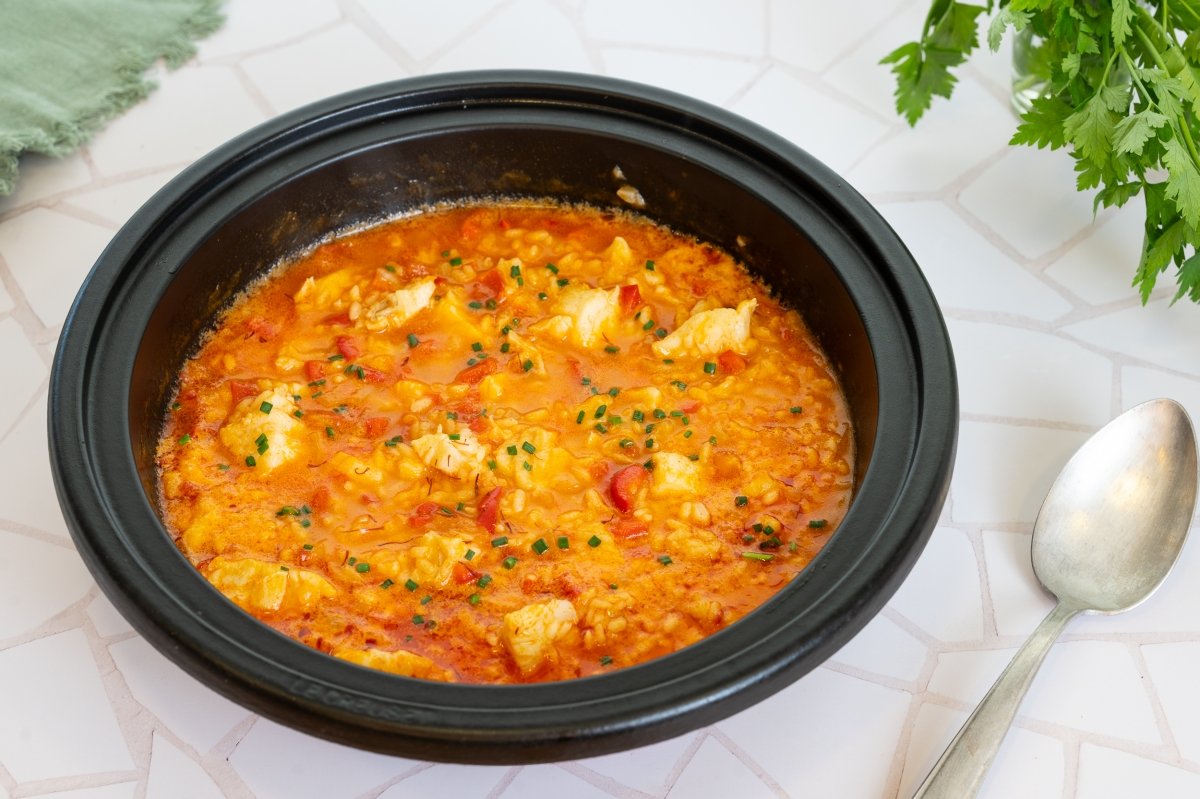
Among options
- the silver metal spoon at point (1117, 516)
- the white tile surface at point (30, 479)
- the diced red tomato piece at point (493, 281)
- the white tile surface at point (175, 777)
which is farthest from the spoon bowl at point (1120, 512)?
the white tile surface at point (30, 479)

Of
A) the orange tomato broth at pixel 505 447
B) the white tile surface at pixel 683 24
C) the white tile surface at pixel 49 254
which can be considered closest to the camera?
the orange tomato broth at pixel 505 447

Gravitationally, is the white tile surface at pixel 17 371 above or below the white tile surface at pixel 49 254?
below

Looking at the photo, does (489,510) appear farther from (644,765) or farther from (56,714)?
(56,714)

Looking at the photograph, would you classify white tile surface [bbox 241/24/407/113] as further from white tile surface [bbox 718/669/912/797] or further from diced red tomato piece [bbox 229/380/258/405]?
white tile surface [bbox 718/669/912/797]

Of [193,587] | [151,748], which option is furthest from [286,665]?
[151,748]

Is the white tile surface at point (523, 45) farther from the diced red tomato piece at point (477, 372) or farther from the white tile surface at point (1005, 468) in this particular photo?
the white tile surface at point (1005, 468)

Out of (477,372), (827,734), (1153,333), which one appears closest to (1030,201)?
(1153,333)

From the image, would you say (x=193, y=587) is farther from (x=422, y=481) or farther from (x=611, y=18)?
(x=611, y=18)
